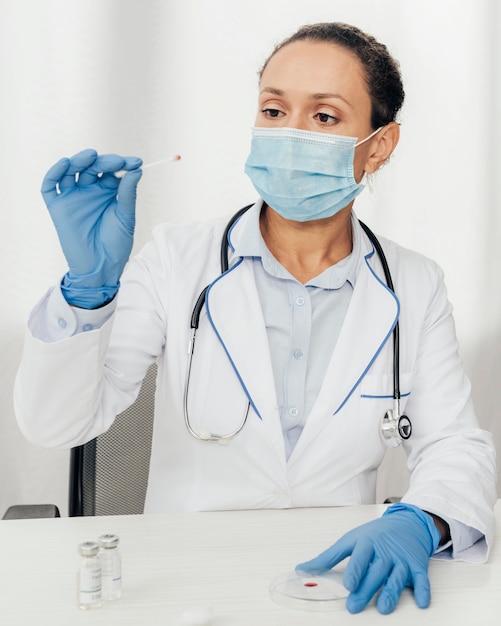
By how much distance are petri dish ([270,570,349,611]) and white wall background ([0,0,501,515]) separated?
4.52 ft

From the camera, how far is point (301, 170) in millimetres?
1571

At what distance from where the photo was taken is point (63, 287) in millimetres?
1285

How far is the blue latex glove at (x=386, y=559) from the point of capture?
40.7 inches

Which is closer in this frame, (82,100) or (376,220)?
(82,100)

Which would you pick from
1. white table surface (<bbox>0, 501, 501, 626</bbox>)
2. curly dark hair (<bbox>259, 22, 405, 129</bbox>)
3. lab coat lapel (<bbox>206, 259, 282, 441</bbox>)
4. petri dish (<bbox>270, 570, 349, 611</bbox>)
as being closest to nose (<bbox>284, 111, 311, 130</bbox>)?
curly dark hair (<bbox>259, 22, 405, 129</bbox>)

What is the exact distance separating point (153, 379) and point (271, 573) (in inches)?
25.5

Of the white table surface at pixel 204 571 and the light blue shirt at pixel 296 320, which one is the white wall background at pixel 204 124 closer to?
the light blue shirt at pixel 296 320

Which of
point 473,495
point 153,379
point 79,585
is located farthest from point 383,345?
point 79,585

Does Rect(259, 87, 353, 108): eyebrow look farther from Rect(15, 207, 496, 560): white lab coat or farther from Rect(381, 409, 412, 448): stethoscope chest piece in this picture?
Rect(381, 409, 412, 448): stethoscope chest piece

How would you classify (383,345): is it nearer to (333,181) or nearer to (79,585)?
(333,181)

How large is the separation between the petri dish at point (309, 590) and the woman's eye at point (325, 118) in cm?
85

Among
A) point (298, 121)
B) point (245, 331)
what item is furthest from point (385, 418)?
point (298, 121)

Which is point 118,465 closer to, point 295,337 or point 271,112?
point 295,337

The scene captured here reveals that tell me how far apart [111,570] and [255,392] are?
54 cm
